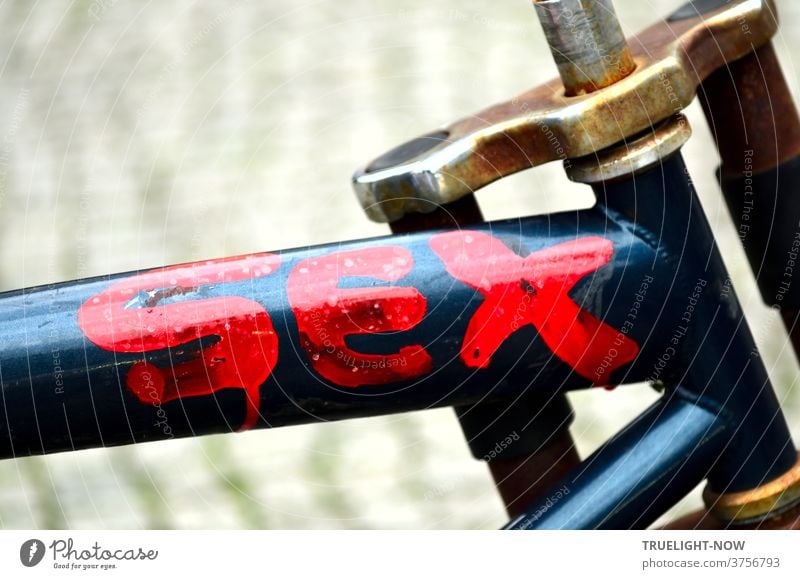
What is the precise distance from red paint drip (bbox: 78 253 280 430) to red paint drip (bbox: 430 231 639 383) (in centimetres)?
9

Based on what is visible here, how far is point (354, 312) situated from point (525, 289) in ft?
0.27

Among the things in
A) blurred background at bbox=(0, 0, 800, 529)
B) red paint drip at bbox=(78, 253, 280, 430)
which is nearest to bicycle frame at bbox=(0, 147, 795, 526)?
red paint drip at bbox=(78, 253, 280, 430)

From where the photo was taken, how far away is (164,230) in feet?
6.23

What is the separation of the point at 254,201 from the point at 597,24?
1412 millimetres

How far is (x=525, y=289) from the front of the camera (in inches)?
19.9

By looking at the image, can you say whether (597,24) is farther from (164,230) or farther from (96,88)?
(96,88)

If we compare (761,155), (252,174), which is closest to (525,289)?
(761,155)

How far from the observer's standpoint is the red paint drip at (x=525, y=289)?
0.50m

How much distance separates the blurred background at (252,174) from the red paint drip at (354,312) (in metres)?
0.96

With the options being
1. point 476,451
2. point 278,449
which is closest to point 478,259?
point 476,451
